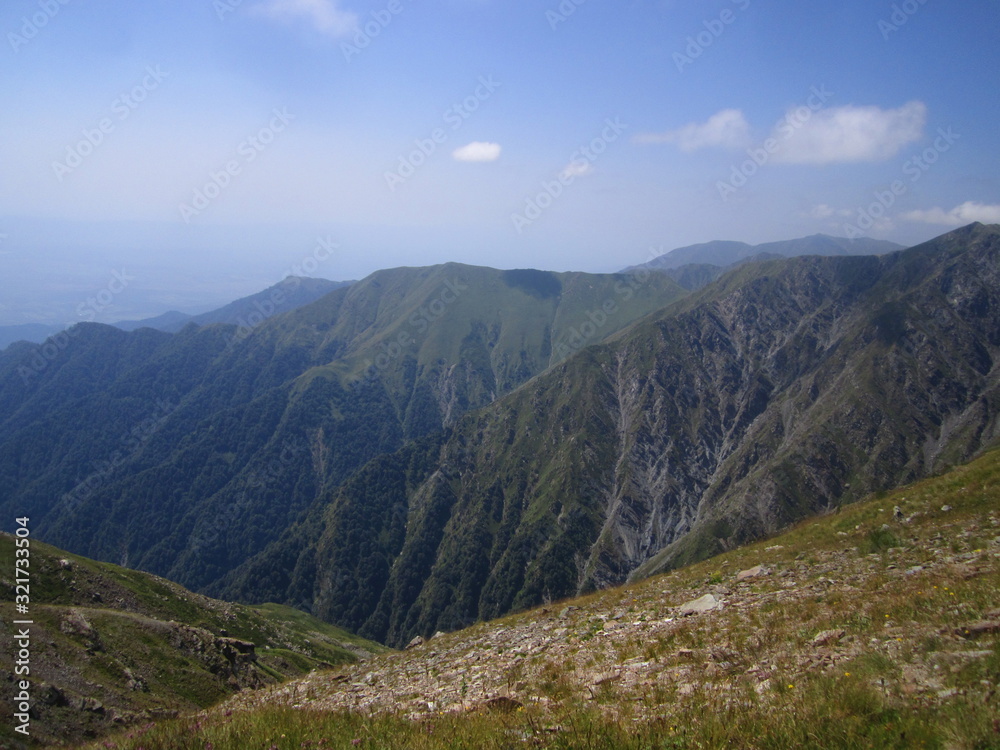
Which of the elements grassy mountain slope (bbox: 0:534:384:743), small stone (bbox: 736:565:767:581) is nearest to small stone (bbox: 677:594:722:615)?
small stone (bbox: 736:565:767:581)

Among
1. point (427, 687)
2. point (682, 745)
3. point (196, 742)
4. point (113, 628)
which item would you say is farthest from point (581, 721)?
point (113, 628)

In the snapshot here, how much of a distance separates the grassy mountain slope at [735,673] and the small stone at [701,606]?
40 centimetres

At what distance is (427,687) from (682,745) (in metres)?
10.6

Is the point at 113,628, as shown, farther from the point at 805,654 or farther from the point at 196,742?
the point at 805,654

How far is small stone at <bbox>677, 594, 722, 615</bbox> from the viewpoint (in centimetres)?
1709

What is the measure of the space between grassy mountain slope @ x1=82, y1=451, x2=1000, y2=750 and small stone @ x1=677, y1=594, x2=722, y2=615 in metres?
0.40

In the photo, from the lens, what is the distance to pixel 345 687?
18594 millimetres

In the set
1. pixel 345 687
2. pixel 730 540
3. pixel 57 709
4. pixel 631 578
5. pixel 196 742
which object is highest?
pixel 196 742

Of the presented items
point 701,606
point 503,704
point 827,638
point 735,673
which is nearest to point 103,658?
point 503,704

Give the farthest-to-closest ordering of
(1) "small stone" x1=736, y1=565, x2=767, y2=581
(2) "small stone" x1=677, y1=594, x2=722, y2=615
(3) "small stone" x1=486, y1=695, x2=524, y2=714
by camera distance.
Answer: (1) "small stone" x1=736, y1=565, x2=767, y2=581
(2) "small stone" x1=677, y1=594, x2=722, y2=615
(3) "small stone" x1=486, y1=695, x2=524, y2=714

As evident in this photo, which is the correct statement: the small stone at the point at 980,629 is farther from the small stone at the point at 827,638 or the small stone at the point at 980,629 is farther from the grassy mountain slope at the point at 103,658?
the grassy mountain slope at the point at 103,658

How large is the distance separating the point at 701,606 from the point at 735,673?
7.13m

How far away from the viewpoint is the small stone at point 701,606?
17091mm

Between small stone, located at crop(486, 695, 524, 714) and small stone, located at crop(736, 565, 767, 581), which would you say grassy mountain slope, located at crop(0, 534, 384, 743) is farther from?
small stone, located at crop(736, 565, 767, 581)
